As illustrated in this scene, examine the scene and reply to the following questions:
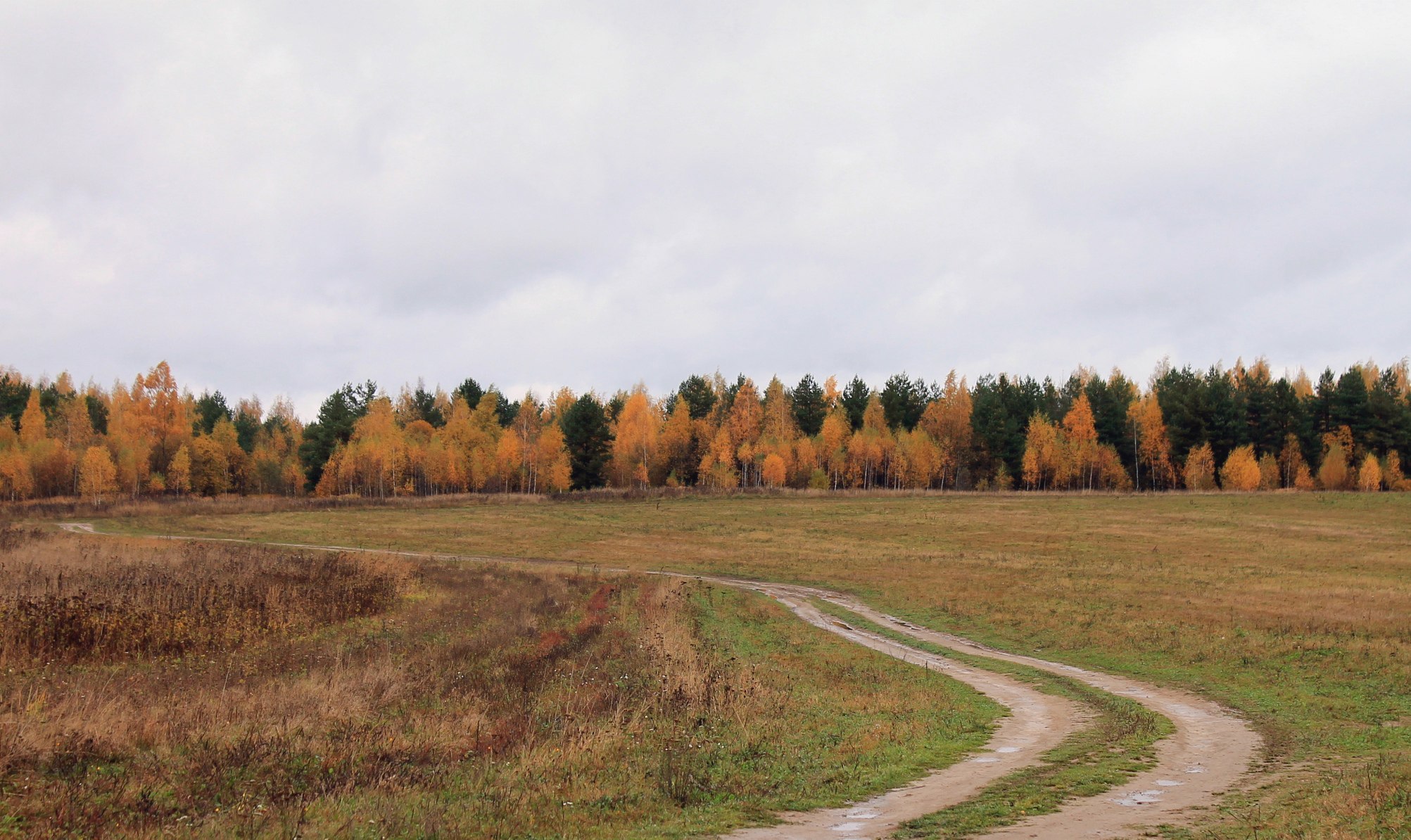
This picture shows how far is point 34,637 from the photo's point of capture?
66.7 feet

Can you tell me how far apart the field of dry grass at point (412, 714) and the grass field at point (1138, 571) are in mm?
6048

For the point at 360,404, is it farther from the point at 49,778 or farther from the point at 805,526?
the point at 49,778

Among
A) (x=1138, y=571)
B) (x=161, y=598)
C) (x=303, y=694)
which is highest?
(x=161, y=598)

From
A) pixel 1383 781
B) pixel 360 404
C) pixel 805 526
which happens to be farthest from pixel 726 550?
pixel 360 404

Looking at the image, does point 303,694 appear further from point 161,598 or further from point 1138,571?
point 1138,571

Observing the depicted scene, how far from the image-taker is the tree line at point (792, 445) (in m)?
109

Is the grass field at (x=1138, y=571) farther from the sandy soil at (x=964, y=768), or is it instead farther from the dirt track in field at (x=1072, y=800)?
→ the sandy soil at (x=964, y=768)

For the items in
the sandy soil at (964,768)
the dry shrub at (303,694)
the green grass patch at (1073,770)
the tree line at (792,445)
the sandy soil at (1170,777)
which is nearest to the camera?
the sandy soil at (1170,777)

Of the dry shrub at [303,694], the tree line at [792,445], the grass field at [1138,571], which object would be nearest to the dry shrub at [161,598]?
the dry shrub at [303,694]

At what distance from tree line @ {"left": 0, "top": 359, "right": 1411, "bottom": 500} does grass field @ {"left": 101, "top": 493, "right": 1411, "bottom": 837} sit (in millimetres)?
23825

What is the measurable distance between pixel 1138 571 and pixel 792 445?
78.9 m

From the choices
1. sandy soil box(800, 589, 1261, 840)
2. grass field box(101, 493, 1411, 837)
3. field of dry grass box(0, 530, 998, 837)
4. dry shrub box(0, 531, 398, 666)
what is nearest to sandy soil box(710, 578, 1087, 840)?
field of dry grass box(0, 530, 998, 837)

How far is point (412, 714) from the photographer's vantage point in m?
15.5

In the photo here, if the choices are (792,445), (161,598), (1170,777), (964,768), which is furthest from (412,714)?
(792,445)
